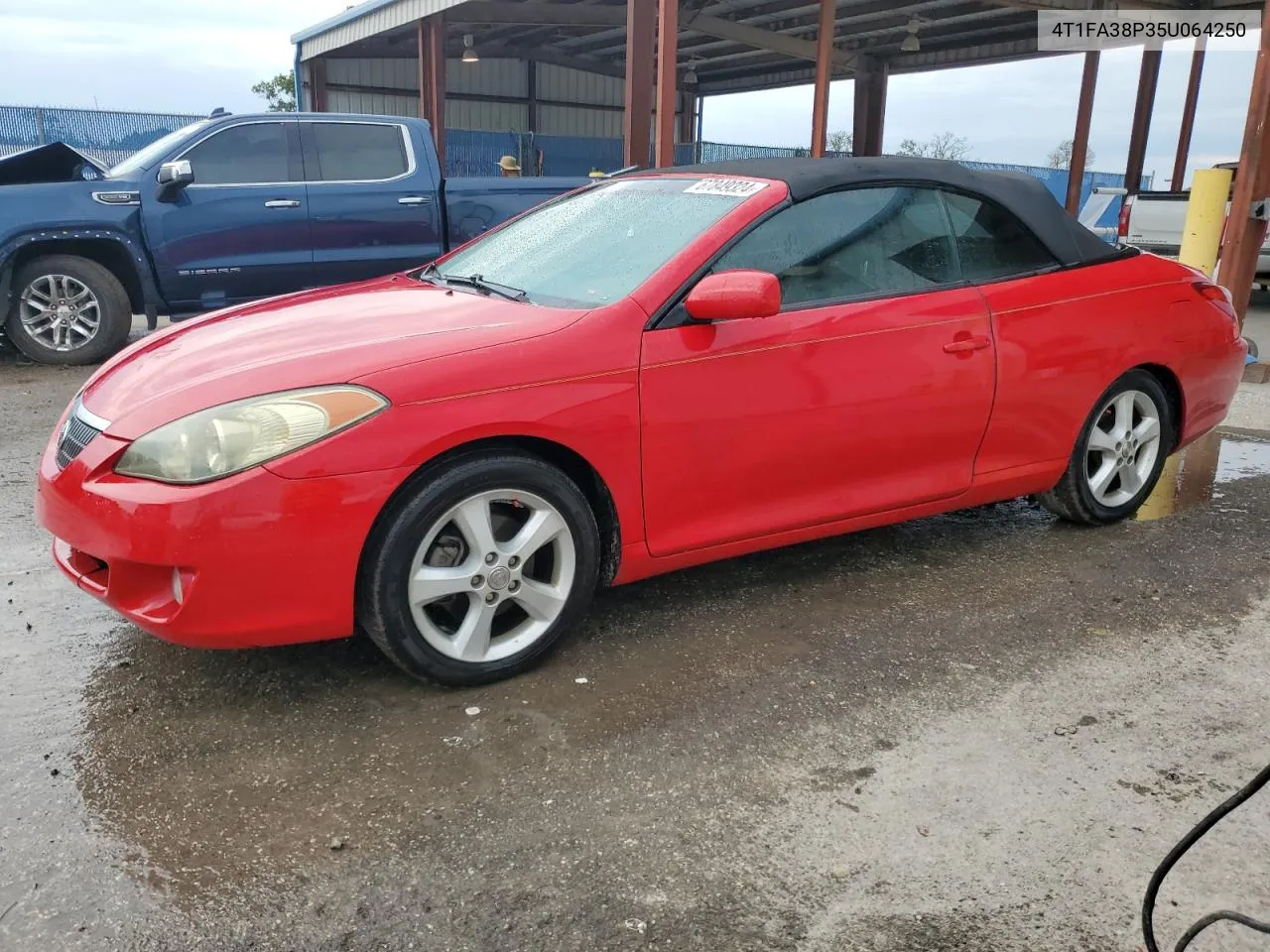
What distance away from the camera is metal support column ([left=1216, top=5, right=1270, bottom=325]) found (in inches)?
301

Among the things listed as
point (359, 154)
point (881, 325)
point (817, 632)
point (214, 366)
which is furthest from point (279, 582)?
point (359, 154)

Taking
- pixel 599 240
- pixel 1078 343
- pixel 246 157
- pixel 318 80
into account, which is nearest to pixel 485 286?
pixel 599 240

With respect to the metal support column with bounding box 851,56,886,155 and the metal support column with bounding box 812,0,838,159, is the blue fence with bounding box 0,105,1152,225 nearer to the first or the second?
the metal support column with bounding box 851,56,886,155

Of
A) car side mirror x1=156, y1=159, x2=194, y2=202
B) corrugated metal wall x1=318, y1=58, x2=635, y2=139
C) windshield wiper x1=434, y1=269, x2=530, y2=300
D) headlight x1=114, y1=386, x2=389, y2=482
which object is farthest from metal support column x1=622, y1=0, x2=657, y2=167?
corrugated metal wall x1=318, y1=58, x2=635, y2=139

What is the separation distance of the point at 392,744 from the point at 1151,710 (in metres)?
2.03

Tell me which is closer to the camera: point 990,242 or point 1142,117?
point 990,242

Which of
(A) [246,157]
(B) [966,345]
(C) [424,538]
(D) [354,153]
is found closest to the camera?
(C) [424,538]

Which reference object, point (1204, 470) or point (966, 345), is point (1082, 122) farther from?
point (966, 345)

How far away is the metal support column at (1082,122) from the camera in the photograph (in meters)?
17.5

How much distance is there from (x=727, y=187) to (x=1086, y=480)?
1.91 meters

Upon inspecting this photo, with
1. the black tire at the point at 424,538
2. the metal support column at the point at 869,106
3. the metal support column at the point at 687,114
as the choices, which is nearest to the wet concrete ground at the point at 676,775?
the black tire at the point at 424,538

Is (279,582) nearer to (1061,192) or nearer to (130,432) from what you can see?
(130,432)

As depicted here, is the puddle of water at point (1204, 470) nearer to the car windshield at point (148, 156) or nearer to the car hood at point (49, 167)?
the car windshield at point (148, 156)

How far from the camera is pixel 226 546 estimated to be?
2.50m
